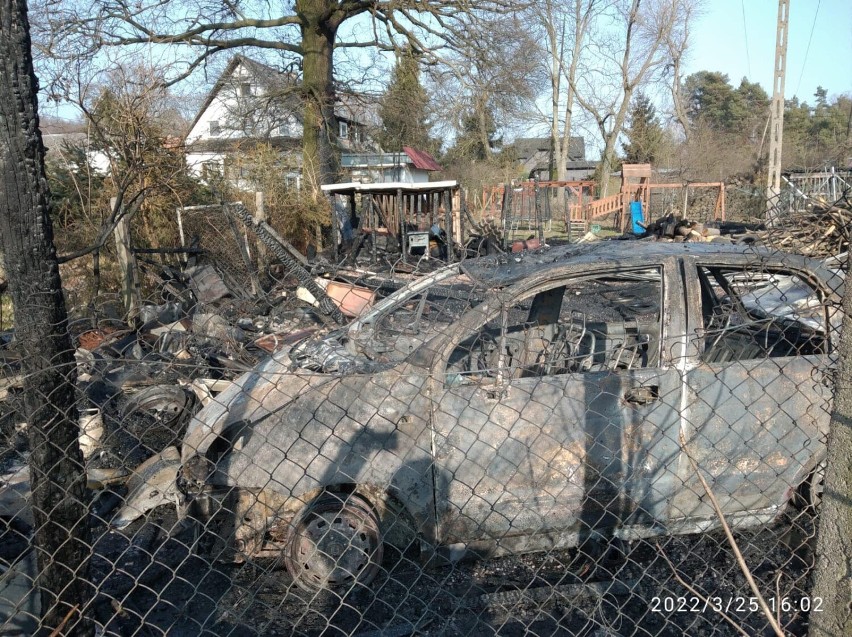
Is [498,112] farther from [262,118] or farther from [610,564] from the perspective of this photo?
[610,564]

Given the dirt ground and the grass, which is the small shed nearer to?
the grass

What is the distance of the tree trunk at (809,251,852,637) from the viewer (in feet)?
4.86

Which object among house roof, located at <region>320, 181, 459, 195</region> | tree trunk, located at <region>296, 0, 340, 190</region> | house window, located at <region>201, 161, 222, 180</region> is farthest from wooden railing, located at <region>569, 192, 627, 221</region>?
house window, located at <region>201, 161, 222, 180</region>

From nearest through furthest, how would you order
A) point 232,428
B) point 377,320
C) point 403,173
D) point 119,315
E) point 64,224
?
point 232,428
point 377,320
point 119,315
point 64,224
point 403,173

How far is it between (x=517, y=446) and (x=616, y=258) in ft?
3.52

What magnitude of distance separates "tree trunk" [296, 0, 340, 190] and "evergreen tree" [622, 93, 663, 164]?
26.0 metres

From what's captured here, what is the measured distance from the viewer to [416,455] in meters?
2.87

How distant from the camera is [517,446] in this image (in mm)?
2887

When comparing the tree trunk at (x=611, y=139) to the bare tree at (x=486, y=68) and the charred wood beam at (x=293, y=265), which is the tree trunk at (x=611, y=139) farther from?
the charred wood beam at (x=293, y=265)

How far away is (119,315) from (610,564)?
7454 millimetres

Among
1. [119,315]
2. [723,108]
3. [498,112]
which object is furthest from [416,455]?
[723,108]

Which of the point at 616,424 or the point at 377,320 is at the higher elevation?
the point at 377,320

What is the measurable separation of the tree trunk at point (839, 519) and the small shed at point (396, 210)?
1206 centimetres
